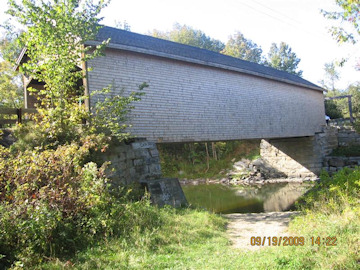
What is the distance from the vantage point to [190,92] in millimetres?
10906

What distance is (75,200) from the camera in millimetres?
4402

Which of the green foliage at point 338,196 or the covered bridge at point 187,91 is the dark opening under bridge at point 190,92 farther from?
the green foliage at point 338,196

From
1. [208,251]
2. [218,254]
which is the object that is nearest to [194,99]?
[208,251]

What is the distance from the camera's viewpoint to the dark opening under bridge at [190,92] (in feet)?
29.8

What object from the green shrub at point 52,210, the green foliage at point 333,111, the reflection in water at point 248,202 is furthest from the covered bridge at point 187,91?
the green foliage at point 333,111

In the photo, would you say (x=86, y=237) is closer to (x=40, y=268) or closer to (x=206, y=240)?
(x=40, y=268)

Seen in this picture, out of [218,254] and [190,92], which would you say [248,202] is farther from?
[218,254]

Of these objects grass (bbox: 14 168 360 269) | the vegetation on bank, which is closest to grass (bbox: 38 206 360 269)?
grass (bbox: 14 168 360 269)

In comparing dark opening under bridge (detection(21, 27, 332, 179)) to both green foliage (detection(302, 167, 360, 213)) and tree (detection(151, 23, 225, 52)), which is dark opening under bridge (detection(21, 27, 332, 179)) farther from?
tree (detection(151, 23, 225, 52))

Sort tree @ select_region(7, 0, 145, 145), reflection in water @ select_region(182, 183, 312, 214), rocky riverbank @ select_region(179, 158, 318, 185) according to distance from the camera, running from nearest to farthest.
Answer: tree @ select_region(7, 0, 145, 145) < reflection in water @ select_region(182, 183, 312, 214) < rocky riverbank @ select_region(179, 158, 318, 185)

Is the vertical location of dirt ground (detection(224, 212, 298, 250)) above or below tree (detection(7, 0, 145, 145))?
below

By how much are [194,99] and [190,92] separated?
11.6 inches

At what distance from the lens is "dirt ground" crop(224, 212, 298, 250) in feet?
16.4

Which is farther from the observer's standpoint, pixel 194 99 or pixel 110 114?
pixel 194 99
